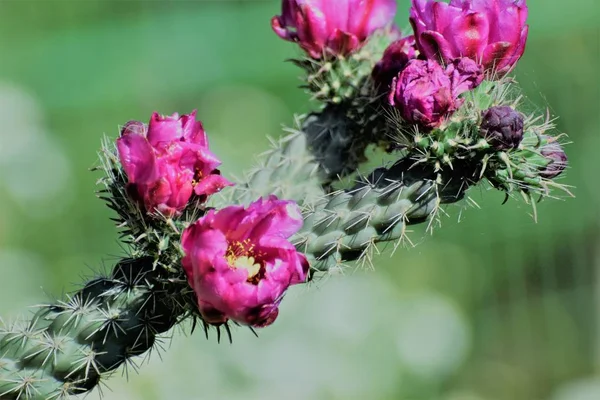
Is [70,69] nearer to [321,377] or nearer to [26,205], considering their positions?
Result: [26,205]

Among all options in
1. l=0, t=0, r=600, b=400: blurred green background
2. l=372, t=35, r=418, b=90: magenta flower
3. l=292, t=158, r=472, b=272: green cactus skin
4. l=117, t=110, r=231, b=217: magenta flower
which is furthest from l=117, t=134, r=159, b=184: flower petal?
l=0, t=0, r=600, b=400: blurred green background

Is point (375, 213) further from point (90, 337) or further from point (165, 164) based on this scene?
point (90, 337)

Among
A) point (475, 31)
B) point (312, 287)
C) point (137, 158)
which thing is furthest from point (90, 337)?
point (312, 287)

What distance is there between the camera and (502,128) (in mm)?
1304

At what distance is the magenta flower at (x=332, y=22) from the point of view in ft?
5.57

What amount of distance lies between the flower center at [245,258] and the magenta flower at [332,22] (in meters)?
0.60

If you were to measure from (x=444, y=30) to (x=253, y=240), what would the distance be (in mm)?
440

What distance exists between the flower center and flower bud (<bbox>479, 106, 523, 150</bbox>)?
1.25ft

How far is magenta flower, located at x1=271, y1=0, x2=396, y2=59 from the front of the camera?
1.70m

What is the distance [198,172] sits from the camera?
137 centimetres

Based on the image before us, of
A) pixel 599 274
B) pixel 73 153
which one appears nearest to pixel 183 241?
pixel 599 274

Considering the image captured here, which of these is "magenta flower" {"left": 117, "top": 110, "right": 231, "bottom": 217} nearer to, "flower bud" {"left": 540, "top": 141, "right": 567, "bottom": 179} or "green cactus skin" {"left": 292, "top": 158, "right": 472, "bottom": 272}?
"green cactus skin" {"left": 292, "top": 158, "right": 472, "bottom": 272}

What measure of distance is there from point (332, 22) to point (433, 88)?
0.45 meters

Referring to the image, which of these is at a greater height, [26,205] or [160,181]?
[160,181]
